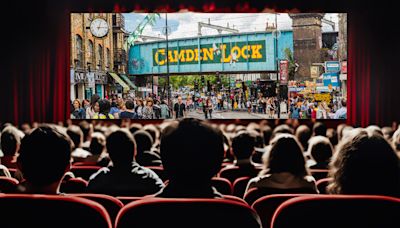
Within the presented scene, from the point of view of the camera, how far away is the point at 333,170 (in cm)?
200

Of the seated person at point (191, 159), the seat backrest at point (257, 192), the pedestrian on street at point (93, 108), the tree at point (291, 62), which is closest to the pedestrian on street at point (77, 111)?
the pedestrian on street at point (93, 108)

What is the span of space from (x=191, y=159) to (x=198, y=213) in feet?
1.12

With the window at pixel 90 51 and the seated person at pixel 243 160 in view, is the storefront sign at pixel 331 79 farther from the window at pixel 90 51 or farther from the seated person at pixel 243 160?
the seated person at pixel 243 160

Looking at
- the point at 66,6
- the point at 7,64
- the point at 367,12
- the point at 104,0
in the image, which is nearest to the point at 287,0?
the point at 367,12

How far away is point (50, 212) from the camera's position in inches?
59.7

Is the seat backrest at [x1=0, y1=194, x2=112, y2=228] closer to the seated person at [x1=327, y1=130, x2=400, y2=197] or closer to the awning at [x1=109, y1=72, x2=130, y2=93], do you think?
the seated person at [x1=327, y1=130, x2=400, y2=197]

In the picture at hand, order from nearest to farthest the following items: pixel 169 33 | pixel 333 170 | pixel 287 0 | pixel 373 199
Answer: pixel 373 199
pixel 333 170
pixel 287 0
pixel 169 33

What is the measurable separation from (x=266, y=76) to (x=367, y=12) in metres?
2.85

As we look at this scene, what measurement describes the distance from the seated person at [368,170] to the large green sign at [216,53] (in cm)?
1072

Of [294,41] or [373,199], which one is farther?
[294,41]

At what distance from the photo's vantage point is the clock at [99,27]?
38.2 ft

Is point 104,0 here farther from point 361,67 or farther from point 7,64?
point 361,67

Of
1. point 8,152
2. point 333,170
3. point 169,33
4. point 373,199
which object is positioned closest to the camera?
point 373,199

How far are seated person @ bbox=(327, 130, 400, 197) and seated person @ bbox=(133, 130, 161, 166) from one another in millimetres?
2639
